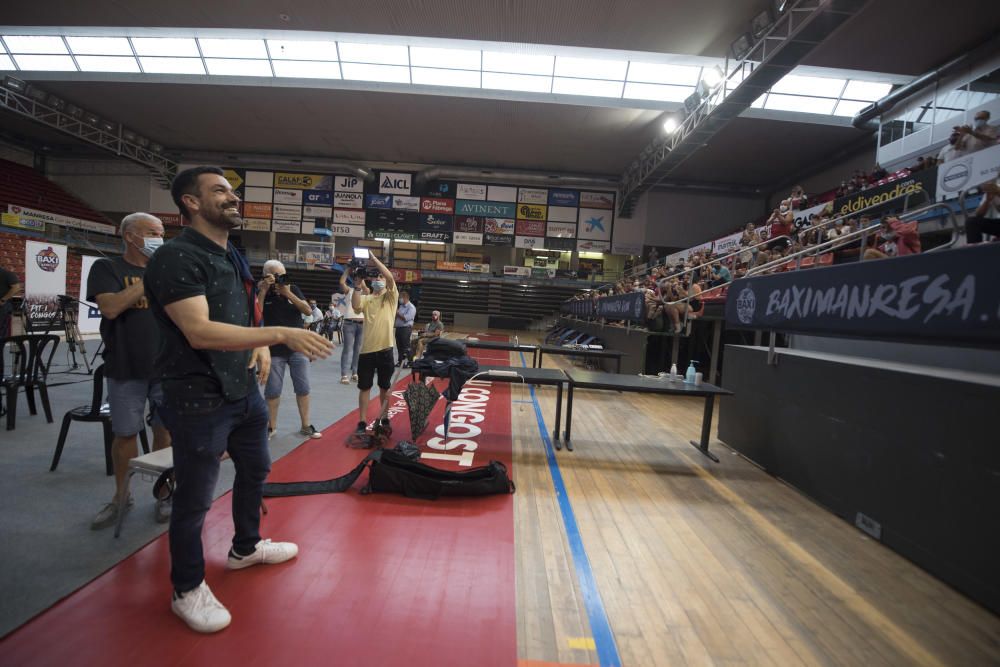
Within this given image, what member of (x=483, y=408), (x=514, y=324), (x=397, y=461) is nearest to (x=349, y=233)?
(x=514, y=324)

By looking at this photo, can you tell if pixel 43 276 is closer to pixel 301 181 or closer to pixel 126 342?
pixel 301 181

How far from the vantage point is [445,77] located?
13273 mm

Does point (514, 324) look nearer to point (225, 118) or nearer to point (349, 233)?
point (349, 233)

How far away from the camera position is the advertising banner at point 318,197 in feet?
61.4

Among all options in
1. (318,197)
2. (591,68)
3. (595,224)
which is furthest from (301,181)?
(595,224)

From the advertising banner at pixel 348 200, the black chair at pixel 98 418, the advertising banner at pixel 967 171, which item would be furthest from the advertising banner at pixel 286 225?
the advertising banner at pixel 967 171

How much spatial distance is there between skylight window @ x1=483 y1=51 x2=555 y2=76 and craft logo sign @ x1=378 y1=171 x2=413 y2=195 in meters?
7.27

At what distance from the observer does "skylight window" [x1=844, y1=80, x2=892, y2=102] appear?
12.3m

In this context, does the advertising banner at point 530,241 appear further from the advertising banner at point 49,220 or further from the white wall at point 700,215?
the advertising banner at point 49,220

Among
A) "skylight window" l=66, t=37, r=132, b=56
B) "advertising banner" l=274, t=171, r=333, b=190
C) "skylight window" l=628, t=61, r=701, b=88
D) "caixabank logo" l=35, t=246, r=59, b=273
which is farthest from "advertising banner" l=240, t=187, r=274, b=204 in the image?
"skylight window" l=628, t=61, r=701, b=88

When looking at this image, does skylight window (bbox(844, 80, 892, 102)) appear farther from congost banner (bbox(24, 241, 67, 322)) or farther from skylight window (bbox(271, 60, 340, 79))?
congost banner (bbox(24, 241, 67, 322))

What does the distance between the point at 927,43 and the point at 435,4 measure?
37.3ft

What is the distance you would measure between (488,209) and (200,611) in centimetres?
1845

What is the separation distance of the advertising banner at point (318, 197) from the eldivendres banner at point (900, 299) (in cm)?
1896
